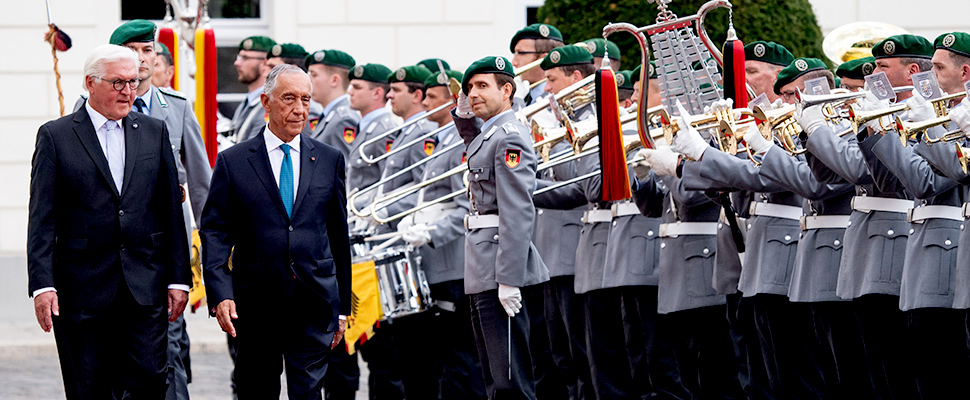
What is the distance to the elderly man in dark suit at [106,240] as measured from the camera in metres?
5.88

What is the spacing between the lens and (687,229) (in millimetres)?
7340

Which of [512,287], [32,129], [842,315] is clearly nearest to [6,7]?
[32,129]

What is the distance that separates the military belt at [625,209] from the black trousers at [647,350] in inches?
14.8

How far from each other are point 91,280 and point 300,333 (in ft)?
2.61

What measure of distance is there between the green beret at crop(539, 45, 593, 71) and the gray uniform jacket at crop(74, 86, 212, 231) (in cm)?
183

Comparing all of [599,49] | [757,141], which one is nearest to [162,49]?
[599,49]

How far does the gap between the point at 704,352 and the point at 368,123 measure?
304 cm

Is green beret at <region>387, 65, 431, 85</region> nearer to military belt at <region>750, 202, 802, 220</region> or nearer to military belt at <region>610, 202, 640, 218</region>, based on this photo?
military belt at <region>610, 202, 640, 218</region>

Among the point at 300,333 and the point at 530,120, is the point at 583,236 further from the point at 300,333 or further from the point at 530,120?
the point at 300,333

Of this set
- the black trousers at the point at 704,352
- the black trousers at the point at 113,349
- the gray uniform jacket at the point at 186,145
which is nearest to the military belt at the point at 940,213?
the black trousers at the point at 704,352

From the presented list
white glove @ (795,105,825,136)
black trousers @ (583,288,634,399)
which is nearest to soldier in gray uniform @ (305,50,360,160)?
black trousers @ (583,288,634,399)

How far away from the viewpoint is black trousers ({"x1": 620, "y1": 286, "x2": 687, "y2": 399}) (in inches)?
291

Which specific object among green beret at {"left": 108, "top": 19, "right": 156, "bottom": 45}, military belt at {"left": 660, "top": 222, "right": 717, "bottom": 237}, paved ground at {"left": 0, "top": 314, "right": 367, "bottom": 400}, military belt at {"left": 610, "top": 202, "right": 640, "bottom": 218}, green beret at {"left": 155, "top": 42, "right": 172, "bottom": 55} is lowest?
paved ground at {"left": 0, "top": 314, "right": 367, "bottom": 400}

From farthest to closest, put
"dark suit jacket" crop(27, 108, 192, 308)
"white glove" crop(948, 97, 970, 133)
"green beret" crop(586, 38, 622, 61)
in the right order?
"green beret" crop(586, 38, 622, 61), "dark suit jacket" crop(27, 108, 192, 308), "white glove" crop(948, 97, 970, 133)
